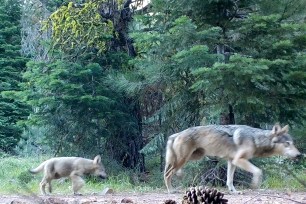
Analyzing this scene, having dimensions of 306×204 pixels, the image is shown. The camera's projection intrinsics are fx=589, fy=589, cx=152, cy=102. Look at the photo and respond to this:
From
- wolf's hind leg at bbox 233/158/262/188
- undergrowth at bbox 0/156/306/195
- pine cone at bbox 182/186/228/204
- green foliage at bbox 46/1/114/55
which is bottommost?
undergrowth at bbox 0/156/306/195

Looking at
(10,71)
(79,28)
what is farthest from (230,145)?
(10,71)

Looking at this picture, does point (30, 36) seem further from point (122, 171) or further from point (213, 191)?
point (213, 191)

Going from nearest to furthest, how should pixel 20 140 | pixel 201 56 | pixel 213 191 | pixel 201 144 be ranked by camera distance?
pixel 213 191 < pixel 201 144 < pixel 201 56 < pixel 20 140

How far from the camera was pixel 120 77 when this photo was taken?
50.5ft

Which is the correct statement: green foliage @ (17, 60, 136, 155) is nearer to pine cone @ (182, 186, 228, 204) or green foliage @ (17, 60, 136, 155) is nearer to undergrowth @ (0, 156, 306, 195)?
undergrowth @ (0, 156, 306, 195)

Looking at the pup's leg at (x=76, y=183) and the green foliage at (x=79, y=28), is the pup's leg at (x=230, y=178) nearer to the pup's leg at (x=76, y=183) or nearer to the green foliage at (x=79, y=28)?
the pup's leg at (x=76, y=183)

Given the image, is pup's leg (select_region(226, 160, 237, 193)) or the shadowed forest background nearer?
pup's leg (select_region(226, 160, 237, 193))

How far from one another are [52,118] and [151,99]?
111 inches

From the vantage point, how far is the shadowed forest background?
12.6 meters

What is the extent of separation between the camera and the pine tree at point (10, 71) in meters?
24.9

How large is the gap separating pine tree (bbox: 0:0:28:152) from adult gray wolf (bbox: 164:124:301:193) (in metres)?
14.8

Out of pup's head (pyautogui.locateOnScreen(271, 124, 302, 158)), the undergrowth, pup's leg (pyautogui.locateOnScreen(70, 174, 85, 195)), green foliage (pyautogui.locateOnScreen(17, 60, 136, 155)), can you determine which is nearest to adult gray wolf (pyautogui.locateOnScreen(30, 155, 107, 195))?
pup's leg (pyautogui.locateOnScreen(70, 174, 85, 195))

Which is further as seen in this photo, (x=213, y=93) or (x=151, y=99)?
(x=151, y=99)

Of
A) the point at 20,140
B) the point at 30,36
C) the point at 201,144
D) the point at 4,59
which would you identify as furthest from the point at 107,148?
the point at 4,59
